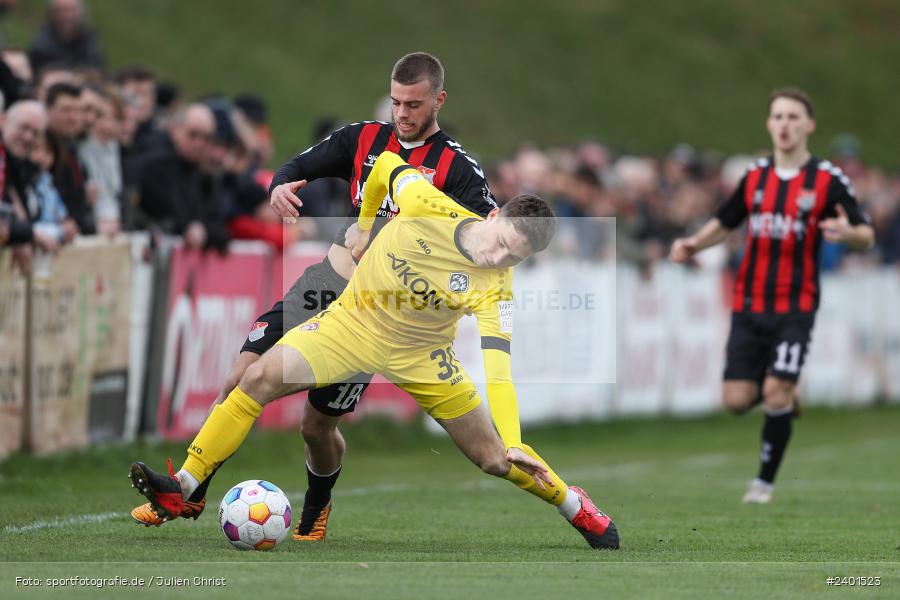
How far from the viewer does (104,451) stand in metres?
12.0

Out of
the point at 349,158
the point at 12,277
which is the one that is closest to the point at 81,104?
the point at 12,277

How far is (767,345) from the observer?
11.4 m

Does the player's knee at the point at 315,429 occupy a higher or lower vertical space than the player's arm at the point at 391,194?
lower

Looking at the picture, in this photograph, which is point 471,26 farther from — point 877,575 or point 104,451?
point 877,575

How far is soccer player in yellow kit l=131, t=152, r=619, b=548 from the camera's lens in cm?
739

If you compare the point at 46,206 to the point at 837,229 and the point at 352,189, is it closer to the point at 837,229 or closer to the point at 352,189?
the point at 352,189

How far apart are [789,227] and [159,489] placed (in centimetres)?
579

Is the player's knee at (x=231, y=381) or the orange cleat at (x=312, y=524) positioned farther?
the orange cleat at (x=312, y=524)

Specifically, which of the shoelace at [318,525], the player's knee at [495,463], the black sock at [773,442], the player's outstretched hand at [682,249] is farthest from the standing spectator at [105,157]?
the player's knee at [495,463]

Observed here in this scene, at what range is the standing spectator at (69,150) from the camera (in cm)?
1146

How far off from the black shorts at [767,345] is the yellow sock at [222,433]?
4.94 m

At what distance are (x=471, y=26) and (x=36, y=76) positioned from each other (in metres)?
27.6

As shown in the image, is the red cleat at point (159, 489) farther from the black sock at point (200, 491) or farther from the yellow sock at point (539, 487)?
the yellow sock at point (539, 487)

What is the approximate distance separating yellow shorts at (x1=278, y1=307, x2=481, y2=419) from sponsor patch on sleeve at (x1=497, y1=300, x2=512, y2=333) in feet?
1.13
